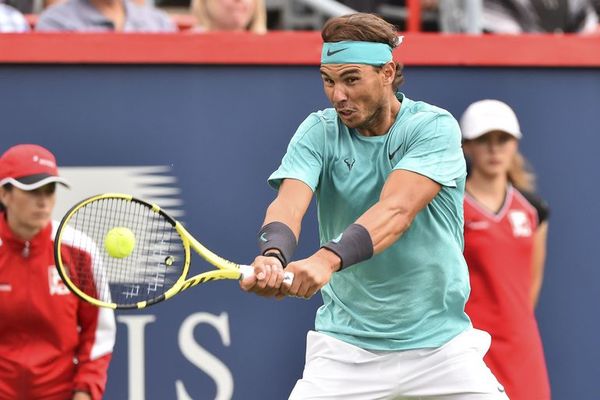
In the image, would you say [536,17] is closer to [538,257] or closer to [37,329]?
[538,257]

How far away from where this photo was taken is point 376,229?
4.72m

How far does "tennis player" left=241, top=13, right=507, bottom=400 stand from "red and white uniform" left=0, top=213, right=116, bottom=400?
1.38 m

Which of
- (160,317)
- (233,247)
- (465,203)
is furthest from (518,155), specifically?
(160,317)

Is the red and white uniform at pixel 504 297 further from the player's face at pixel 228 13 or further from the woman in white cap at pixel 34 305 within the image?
the woman in white cap at pixel 34 305

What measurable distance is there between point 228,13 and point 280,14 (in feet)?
5.65

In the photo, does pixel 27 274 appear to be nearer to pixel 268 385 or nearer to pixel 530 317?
pixel 268 385

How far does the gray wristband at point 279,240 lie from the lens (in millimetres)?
4621

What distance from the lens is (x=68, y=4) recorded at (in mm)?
7602

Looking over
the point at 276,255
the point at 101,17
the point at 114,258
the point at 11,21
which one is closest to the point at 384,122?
the point at 276,255

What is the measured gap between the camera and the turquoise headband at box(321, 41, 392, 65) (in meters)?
5.00

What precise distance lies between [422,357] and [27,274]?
6.41ft

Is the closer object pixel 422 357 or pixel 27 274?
pixel 422 357

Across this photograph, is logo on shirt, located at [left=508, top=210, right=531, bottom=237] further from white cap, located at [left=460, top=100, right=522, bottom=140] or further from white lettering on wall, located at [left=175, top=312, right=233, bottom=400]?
white lettering on wall, located at [left=175, top=312, right=233, bottom=400]

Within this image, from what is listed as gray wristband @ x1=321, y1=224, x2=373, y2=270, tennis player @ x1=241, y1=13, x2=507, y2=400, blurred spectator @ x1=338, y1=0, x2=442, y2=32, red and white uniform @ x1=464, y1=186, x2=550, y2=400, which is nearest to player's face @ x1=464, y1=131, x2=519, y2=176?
red and white uniform @ x1=464, y1=186, x2=550, y2=400
